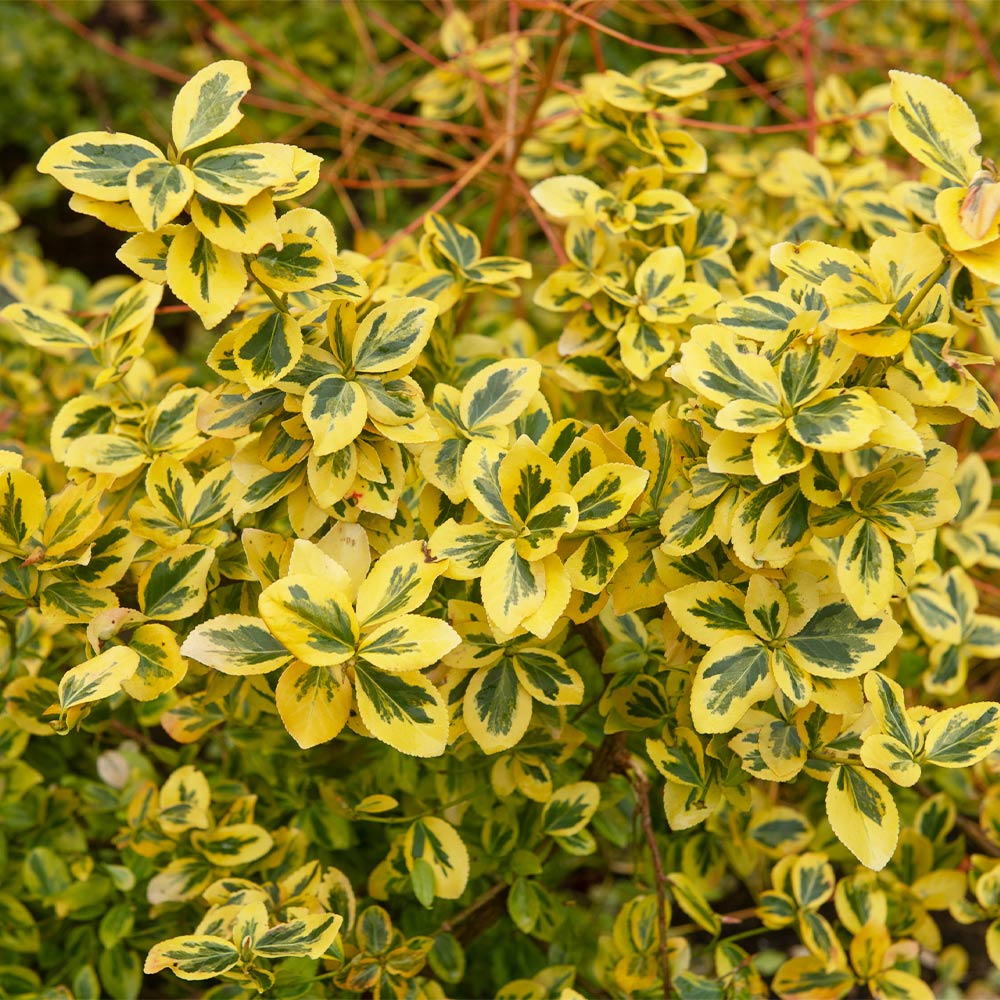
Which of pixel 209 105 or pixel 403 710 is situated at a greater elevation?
pixel 209 105

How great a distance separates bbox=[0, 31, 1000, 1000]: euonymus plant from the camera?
0.87 metres

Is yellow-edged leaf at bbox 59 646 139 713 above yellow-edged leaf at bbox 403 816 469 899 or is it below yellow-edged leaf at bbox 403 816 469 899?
above

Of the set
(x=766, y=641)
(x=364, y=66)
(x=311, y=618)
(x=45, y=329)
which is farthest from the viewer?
(x=364, y=66)

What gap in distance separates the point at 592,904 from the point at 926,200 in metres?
1.14

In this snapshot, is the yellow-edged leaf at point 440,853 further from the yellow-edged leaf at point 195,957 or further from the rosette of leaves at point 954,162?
the rosette of leaves at point 954,162

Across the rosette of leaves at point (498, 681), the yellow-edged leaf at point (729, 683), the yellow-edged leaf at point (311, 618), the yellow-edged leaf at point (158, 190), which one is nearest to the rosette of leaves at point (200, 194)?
the yellow-edged leaf at point (158, 190)

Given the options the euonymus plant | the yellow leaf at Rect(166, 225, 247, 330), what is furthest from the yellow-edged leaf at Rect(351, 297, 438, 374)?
the yellow leaf at Rect(166, 225, 247, 330)

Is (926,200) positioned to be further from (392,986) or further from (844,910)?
(392,986)

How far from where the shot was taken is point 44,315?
1.27 metres

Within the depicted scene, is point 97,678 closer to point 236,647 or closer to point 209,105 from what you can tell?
point 236,647

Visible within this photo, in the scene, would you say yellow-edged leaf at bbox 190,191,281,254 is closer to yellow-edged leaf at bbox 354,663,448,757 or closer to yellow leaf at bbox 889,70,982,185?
yellow-edged leaf at bbox 354,663,448,757

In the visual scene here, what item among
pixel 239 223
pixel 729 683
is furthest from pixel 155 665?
pixel 729 683

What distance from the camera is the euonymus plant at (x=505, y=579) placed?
2.85 ft

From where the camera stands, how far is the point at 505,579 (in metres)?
0.87
